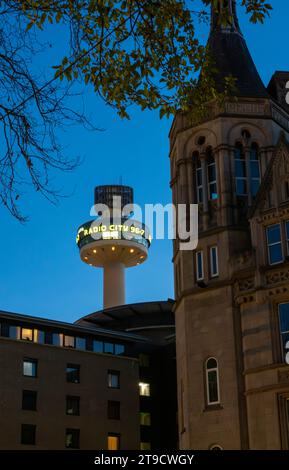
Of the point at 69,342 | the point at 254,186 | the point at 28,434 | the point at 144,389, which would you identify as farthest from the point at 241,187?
the point at 144,389

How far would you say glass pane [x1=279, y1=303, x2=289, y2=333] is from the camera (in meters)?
41.9

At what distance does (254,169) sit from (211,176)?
8.39 feet

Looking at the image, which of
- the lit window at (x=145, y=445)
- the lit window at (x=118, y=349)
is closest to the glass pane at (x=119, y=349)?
the lit window at (x=118, y=349)

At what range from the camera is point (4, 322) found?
7662 centimetres

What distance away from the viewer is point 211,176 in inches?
1901

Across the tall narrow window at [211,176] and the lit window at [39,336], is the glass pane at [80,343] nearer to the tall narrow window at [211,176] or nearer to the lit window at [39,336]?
the lit window at [39,336]

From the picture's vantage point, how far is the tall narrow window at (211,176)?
156 ft

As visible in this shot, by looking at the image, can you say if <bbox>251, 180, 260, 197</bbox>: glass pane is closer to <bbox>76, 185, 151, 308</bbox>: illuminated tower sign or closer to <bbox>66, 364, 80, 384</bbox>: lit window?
<bbox>66, 364, 80, 384</bbox>: lit window

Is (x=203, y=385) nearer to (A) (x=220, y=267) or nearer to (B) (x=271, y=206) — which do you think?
(A) (x=220, y=267)

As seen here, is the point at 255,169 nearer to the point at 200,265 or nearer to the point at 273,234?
the point at 273,234

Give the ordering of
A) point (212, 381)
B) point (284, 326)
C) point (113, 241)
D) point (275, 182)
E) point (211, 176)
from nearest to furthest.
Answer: point (284, 326)
point (212, 381)
point (275, 182)
point (211, 176)
point (113, 241)

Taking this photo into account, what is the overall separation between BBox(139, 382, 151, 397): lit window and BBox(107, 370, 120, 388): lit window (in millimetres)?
4245

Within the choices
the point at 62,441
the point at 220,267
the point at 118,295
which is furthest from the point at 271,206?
the point at 118,295

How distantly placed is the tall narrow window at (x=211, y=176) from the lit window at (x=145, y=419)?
4256 cm
